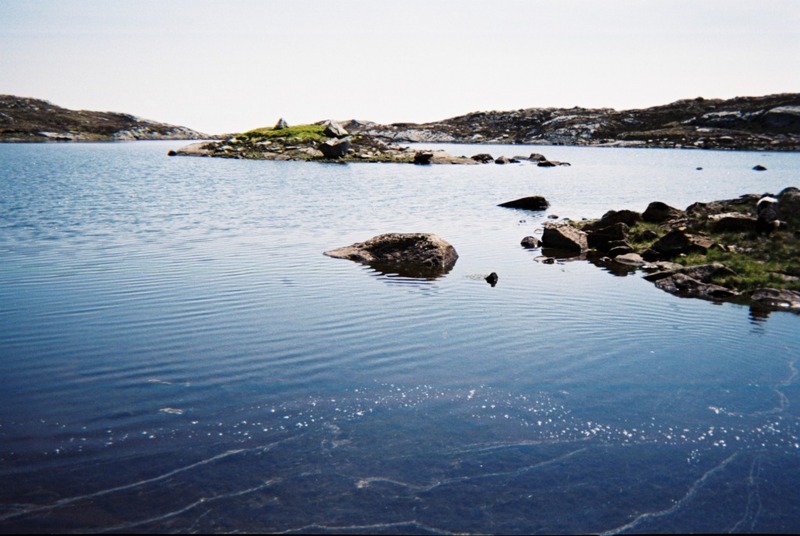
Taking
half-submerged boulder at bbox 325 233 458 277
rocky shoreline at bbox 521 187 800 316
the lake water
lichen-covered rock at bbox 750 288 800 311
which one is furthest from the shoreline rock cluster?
lichen-covered rock at bbox 750 288 800 311

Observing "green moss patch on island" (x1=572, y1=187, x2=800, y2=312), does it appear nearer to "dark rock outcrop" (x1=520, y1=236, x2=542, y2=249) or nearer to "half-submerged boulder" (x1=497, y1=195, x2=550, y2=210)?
"dark rock outcrop" (x1=520, y1=236, x2=542, y2=249)

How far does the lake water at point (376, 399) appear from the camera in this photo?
34.1 feet

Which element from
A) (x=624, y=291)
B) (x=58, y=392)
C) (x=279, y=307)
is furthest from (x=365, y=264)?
(x=58, y=392)

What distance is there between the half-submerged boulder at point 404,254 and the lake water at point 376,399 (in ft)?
3.69

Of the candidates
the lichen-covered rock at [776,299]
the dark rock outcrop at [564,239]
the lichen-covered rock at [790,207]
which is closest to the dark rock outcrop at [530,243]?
the dark rock outcrop at [564,239]

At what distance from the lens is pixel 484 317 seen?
21.4m

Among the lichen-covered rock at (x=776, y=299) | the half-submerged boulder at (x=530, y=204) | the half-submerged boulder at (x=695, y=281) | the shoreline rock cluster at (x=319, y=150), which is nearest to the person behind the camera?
the lichen-covered rock at (x=776, y=299)

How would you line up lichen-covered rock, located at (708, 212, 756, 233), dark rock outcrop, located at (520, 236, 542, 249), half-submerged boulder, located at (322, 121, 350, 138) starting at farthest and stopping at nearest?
half-submerged boulder, located at (322, 121, 350, 138) < dark rock outcrop, located at (520, 236, 542, 249) < lichen-covered rock, located at (708, 212, 756, 233)

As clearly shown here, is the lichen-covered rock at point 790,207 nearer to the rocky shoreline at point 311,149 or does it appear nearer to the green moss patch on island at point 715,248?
the green moss patch on island at point 715,248

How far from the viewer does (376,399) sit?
47.4 feet

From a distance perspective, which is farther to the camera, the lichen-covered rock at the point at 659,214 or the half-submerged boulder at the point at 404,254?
the lichen-covered rock at the point at 659,214

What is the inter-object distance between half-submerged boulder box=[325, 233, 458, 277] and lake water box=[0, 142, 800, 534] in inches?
44.2

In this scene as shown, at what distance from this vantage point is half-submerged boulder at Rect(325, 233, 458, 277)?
29.7 m

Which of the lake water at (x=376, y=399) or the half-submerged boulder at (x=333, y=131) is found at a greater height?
the half-submerged boulder at (x=333, y=131)
